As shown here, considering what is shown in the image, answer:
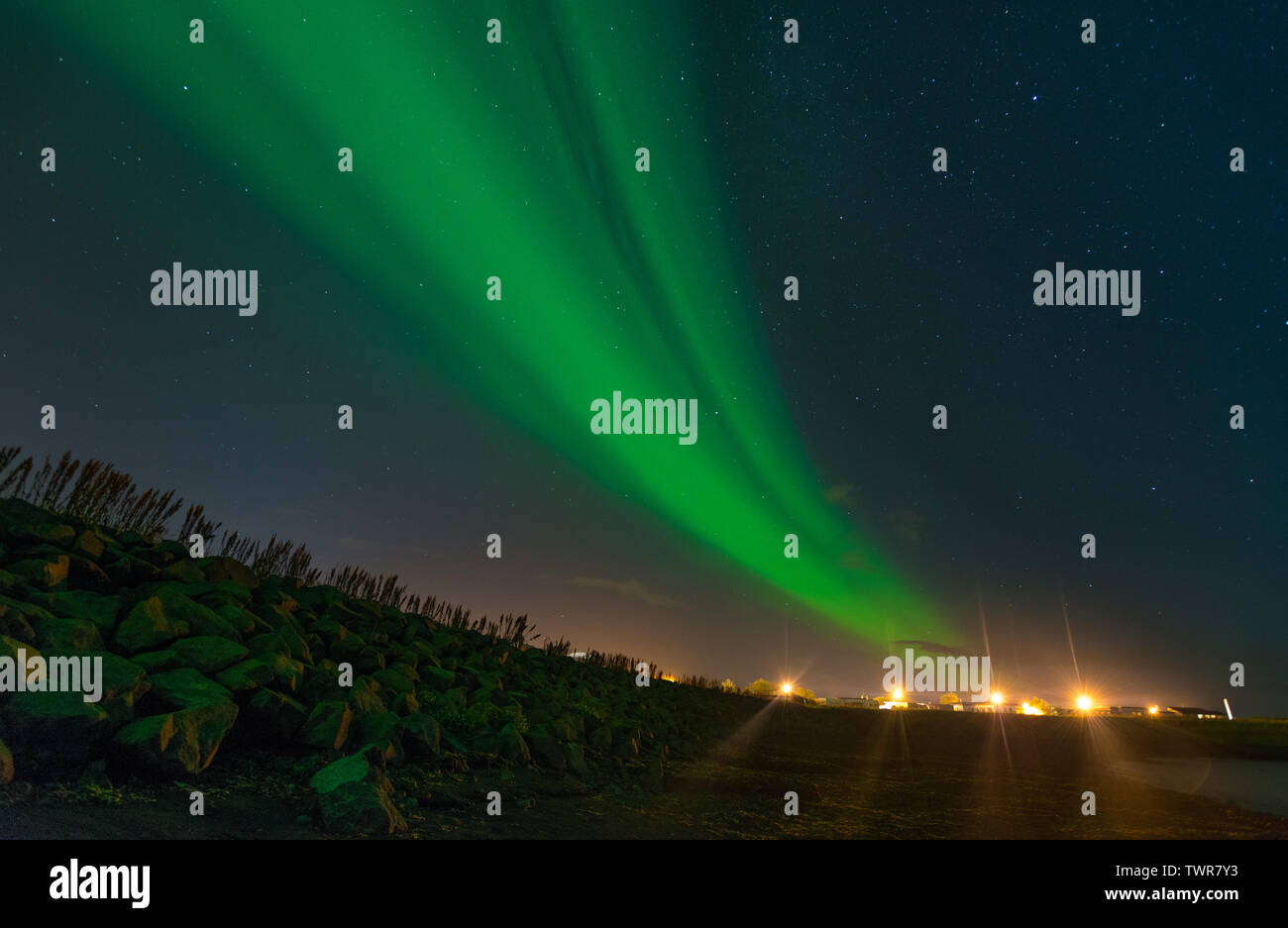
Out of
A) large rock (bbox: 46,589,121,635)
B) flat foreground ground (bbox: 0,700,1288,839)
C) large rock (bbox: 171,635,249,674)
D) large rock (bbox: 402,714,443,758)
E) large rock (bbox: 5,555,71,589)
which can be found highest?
large rock (bbox: 5,555,71,589)

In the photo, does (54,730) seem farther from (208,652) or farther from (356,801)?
(356,801)

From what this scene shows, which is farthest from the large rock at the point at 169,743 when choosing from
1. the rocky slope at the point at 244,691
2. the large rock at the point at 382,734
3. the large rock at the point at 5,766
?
the large rock at the point at 382,734

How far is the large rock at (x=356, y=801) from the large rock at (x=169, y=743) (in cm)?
122

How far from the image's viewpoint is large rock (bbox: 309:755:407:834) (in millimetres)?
6777

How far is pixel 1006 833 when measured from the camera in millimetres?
10555

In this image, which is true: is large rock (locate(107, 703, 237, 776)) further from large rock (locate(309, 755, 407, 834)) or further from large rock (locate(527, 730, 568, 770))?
large rock (locate(527, 730, 568, 770))

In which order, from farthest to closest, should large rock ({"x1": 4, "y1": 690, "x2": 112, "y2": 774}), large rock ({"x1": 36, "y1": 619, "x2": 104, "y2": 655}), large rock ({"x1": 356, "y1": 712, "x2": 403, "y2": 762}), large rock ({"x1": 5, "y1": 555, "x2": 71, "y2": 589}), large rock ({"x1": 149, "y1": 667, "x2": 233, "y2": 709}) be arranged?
large rock ({"x1": 5, "y1": 555, "x2": 71, "y2": 589})
large rock ({"x1": 356, "y1": 712, "x2": 403, "y2": 762})
large rock ({"x1": 36, "y1": 619, "x2": 104, "y2": 655})
large rock ({"x1": 149, "y1": 667, "x2": 233, "y2": 709})
large rock ({"x1": 4, "y1": 690, "x2": 112, "y2": 774})

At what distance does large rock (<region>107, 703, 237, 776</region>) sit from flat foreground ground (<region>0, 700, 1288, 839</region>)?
0.20 meters

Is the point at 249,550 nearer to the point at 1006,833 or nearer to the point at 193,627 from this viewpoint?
the point at 193,627

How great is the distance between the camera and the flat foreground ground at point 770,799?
6457mm

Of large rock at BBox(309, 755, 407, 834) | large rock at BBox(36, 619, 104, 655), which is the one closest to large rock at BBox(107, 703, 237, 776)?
large rock at BBox(309, 755, 407, 834)

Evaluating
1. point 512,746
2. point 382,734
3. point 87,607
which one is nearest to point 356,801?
point 382,734

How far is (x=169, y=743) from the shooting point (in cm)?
689
